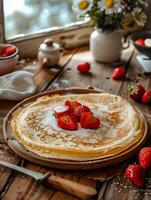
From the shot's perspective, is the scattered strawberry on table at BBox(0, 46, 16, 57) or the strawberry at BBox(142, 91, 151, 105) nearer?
the strawberry at BBox(142, 91, 151, 105)

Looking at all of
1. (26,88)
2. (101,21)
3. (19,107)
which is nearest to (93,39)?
(101,21)

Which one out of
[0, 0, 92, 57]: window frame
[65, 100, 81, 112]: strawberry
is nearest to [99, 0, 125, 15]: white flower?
[0, 0, 92, 57]: window frame

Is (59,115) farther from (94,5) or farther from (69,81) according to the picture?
(94,5)

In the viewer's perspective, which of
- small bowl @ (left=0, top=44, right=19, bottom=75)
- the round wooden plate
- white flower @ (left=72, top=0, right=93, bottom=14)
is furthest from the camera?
white flower @ (left=72, top=0, right=93, bottom=14)

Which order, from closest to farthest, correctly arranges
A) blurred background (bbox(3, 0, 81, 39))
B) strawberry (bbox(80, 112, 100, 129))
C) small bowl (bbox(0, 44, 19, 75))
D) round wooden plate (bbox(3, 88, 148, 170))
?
round wooden plate (bbox(3, 88, 148, 170)) → strawberry (bbox(80, 112, 100, 129)) → small bowl (bbox(0, 44, 19, 75)) → blurred background (bbox(3, 0, 81, 39))

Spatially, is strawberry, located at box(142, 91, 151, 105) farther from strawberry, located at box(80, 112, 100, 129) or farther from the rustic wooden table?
strawberry, located at box(80, 112, 100, 129)

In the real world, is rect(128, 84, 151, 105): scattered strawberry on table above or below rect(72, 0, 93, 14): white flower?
below

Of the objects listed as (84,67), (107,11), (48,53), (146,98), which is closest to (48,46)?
(48,53)

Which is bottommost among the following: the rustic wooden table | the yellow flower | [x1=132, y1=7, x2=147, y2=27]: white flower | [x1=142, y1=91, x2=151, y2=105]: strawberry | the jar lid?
the rustic wooden table
